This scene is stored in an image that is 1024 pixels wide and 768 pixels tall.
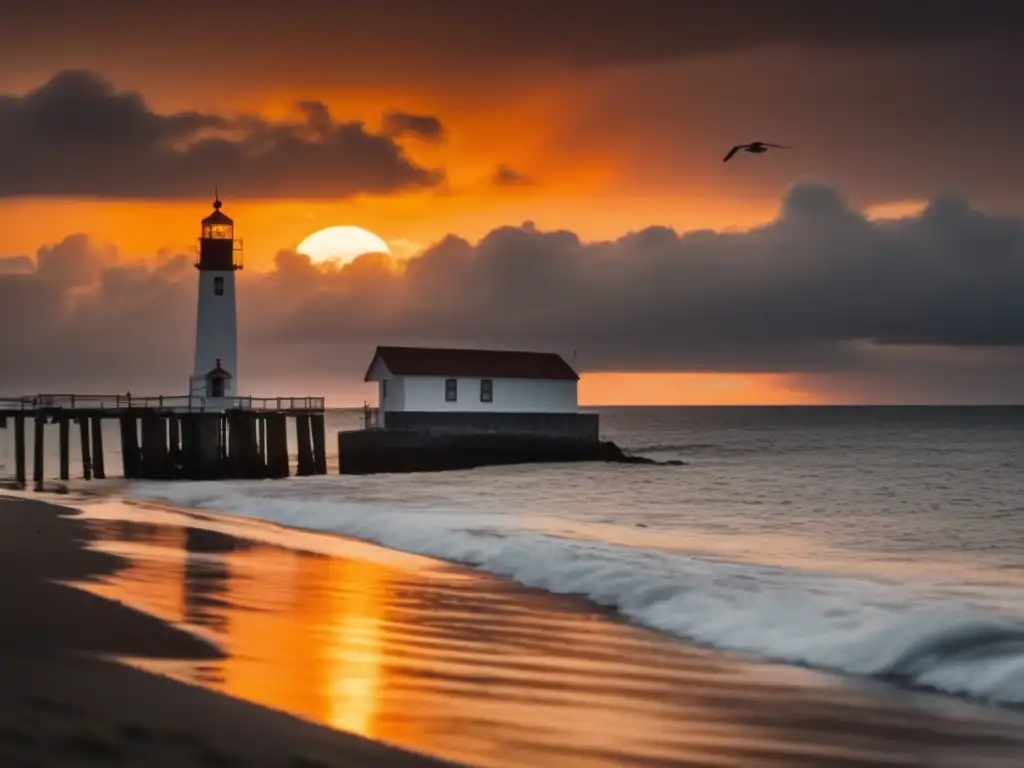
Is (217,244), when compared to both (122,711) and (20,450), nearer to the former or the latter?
(20,450)

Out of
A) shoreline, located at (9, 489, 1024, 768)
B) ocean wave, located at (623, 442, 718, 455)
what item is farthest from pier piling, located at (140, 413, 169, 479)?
ocean wave, located at (623, 442, 718, 455)

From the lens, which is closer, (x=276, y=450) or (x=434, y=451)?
(x=276, y=450)

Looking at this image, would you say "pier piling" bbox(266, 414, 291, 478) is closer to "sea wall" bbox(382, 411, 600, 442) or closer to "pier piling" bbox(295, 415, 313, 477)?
"pier piling" bbox(295, 415, 313, 477)

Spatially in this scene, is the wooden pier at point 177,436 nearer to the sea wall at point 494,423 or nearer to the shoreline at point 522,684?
the sea wall at point 494,423

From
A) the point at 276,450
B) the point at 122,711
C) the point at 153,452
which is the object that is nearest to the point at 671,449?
the point at 276,450

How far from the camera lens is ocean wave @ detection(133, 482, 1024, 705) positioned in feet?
31.8

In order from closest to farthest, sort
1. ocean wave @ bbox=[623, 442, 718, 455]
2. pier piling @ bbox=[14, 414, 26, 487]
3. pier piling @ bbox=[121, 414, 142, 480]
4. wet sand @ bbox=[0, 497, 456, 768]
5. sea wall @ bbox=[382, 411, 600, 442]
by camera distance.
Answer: wet sand @ bbox=[0, 497, 456, 768] → pier piling @ bbox=[14, 414, 26, 487] → pier piling @ bbox=[121, 414, 142, 480] → sea wall @ bbox=[382, 411, 600, 442] → ocean wave @ bbox=[623, 442, 718, 455]

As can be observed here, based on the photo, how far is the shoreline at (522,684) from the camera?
6676mm

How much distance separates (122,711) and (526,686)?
283cm

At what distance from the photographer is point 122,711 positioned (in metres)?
6.20

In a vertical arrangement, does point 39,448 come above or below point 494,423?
below

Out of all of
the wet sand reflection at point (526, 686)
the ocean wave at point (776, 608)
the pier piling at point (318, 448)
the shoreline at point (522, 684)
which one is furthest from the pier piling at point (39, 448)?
the wet sand reflection at point (526, 686)

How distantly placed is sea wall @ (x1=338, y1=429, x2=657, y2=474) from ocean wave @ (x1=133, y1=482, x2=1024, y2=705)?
27338mm

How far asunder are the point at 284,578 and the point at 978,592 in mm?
8357
